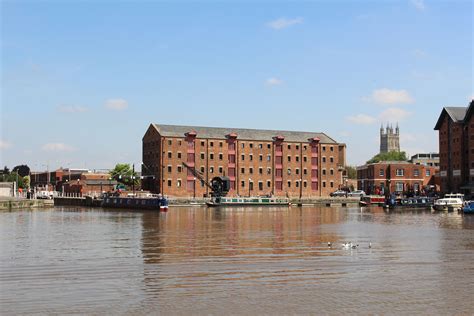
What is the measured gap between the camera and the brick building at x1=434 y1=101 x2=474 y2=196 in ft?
380

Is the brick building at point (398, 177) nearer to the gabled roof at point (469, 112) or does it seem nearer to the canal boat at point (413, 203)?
the gabled roof at point (469, 112)

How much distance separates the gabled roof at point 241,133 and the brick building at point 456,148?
24165 millimetres

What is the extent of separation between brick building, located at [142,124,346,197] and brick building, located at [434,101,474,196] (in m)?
23.2

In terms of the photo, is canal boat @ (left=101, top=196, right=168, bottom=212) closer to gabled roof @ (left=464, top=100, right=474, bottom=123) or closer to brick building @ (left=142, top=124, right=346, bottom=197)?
brick building @ (left=142, top=124, right=346, bottom=197)

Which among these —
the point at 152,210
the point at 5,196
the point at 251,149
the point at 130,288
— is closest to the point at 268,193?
the point at 251,149

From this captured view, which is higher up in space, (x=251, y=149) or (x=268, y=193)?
(x=251, y=149)

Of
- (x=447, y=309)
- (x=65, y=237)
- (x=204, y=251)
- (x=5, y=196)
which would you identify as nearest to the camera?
(x=447, y=309)

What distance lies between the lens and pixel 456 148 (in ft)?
400

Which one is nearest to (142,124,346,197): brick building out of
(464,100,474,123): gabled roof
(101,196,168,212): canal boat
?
(101,196,168,212): canal boat

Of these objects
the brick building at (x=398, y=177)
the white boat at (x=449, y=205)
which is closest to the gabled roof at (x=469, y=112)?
the brick building at (x=398, y=177)

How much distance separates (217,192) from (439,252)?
297 feet

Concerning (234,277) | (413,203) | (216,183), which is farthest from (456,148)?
(234,277)

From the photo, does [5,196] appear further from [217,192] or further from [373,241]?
[373,241]

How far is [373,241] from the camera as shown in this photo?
122ft
